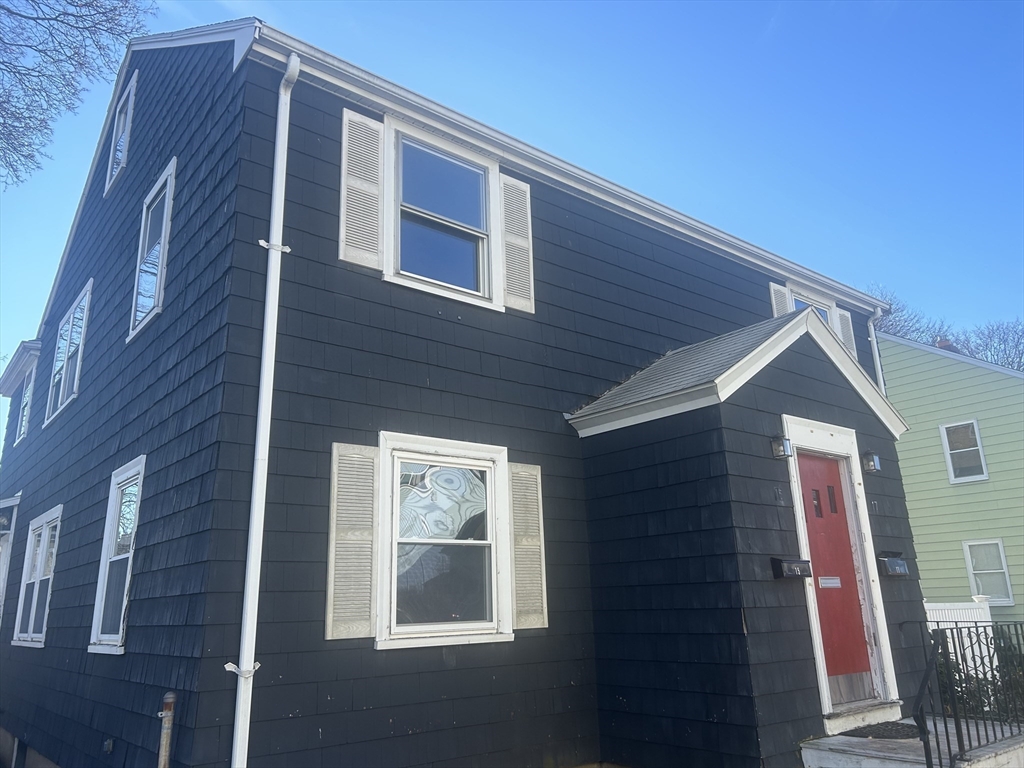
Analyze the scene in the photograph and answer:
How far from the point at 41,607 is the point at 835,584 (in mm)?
9280

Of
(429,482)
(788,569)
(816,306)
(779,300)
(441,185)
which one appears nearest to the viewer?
(788,569)

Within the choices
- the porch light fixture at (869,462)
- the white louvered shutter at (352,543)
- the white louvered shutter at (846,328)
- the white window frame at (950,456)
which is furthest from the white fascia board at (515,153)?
the white window frame at (950,456)

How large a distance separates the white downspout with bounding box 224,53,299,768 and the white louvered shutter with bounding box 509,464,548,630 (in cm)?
223

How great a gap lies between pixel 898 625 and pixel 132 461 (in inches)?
284

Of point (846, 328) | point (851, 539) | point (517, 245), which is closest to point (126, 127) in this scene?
point (517, 245)

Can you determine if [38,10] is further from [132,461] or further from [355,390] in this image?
[355,390]

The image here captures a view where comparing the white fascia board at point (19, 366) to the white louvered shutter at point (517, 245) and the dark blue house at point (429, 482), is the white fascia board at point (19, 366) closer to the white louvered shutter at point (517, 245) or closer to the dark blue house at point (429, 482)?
the dark blue house at point (429, 482)

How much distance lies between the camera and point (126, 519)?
6727mm

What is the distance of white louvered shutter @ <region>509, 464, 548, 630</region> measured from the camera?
20.3ft

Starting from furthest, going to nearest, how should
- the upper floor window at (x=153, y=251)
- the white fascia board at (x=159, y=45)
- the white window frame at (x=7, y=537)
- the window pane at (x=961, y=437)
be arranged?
the window pane at (x=961, y=437) → the white window frame at (x=7, y=537) → the upper floor window at (x=153, y=251) → the white fascia board at (x=159, y=45)

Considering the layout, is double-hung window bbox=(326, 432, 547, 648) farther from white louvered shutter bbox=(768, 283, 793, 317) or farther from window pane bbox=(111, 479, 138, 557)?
white louvered shutter bbox=(768, 283, 793, 317)

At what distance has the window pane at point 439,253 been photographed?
656 cm

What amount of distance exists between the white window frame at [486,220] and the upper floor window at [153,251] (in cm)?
226

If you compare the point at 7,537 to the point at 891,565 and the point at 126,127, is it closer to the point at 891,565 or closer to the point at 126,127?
the point at 126,127
